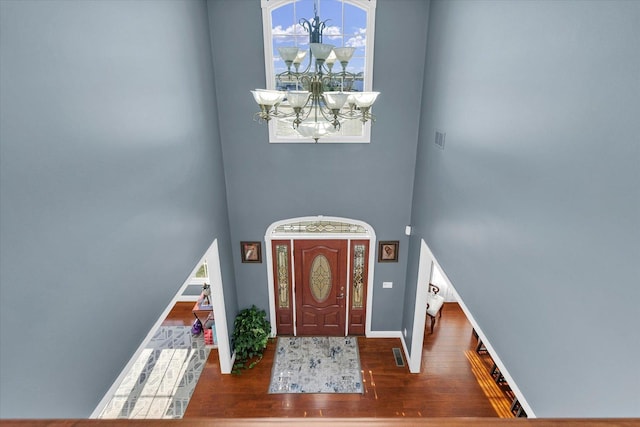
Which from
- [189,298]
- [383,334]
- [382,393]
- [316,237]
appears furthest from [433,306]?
[189,298]

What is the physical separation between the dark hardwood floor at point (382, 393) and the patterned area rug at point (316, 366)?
0.39 feet

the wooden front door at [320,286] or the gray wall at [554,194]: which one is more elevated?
the gray wall at [554,194]

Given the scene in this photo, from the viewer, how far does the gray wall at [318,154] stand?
4.92 meters

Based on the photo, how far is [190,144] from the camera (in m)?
4.18

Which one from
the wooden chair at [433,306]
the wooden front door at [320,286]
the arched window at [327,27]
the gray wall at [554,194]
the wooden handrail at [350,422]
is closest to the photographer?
the wooden handrail at [350,422]

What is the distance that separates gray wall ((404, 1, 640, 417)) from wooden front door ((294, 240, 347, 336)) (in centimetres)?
273

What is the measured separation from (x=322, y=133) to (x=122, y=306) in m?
2.08

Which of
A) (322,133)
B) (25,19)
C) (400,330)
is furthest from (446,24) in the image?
(400,330)

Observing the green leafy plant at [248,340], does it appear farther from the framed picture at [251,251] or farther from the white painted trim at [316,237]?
the framed picture at [251,251]

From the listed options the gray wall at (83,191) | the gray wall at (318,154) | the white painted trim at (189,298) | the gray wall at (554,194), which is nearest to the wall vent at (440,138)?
the gray wall at (554,194)

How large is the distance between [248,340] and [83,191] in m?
4.31

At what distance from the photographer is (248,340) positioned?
19.8 feet

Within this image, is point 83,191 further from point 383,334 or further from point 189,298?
point 189,298

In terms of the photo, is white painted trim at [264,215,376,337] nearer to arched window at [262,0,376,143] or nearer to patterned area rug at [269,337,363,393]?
patterned area rug at [269,337,363,393]
